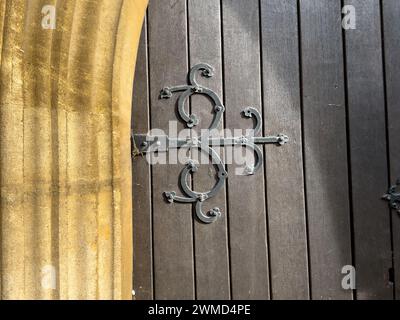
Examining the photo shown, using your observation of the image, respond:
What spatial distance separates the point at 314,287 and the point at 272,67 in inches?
25.8

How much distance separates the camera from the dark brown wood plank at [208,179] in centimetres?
109

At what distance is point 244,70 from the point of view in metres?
1.10

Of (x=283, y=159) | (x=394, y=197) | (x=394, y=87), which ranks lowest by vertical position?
(x=394, y=197)

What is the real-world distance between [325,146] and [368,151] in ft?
0.41

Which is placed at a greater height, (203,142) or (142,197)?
(203,142)

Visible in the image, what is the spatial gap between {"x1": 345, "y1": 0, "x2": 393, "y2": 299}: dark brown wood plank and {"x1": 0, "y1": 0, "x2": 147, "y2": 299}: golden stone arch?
2.18 feet

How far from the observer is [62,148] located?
926 mm

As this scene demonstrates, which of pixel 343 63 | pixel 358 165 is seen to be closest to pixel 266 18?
pixel 343 63

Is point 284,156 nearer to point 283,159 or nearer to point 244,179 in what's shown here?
point 283,159

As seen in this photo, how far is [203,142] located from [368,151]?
481 mm

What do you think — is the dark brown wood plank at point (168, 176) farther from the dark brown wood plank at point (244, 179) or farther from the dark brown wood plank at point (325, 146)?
the dark brown wood plank at point (325, 146)

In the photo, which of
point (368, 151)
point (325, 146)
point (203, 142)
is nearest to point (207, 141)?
point (203, 142)

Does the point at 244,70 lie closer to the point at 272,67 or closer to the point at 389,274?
the point at 272,67

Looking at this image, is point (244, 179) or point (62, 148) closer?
point (62, 148)
